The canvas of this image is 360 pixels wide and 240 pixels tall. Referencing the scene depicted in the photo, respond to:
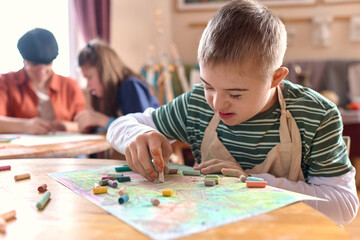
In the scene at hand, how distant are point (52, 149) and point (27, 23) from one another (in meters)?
2.66

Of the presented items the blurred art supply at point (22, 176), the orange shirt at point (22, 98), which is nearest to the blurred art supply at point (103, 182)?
the blurred art supply at point (22, 176)

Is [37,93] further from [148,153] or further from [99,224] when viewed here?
[99,224]

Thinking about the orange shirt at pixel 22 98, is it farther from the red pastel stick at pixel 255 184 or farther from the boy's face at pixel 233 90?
the red pastel stick at pixel 255 184

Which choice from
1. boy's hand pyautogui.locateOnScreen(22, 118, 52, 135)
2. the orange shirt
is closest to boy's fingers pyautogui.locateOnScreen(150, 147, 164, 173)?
boy's hand pyautogui.locateOnScreen(22, 118, 52, 135)

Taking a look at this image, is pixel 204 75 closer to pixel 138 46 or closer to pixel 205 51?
pixel 205 51

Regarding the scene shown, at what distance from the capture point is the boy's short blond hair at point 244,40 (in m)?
0.86

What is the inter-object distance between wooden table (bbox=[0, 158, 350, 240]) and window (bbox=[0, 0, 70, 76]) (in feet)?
8.35

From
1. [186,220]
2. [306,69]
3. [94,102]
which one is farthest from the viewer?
[306,69]

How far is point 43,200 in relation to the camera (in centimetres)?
66

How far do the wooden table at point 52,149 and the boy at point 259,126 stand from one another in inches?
11.8

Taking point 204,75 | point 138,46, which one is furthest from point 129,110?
point 138,46

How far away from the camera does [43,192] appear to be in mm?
745

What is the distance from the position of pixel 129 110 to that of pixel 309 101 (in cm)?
126

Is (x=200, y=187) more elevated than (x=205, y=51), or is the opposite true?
(x=205, y=51)
